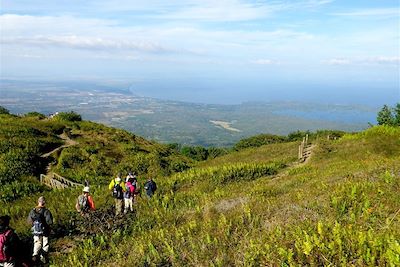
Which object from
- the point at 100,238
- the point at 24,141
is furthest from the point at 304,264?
the point at 24,141

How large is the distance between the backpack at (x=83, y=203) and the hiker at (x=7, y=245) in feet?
14.7

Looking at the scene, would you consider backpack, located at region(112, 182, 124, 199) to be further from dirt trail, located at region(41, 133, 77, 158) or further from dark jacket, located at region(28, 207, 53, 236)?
dirt trail, located at region(41, 133, 77, 158)

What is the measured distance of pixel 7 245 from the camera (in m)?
10.0

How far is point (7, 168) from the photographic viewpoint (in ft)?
100

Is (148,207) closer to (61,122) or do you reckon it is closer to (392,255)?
(392,255)

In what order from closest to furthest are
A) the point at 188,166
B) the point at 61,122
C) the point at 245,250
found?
the point at 245,250
the point at 188,166
the point at 61,122

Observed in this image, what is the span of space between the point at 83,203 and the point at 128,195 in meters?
2.48

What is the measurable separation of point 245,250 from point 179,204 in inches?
352

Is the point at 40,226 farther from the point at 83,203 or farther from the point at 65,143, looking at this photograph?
the point at 65,143

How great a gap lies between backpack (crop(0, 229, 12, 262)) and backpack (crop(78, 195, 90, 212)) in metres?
4.76

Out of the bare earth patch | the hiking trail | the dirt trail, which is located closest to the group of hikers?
the bare earth patch

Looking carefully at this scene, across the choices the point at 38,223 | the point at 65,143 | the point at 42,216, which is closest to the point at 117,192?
the point at 42,216

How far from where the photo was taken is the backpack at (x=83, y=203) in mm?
14835

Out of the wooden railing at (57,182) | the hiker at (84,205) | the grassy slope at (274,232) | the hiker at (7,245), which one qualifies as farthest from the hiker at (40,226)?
the wooden railing at (57,182)
